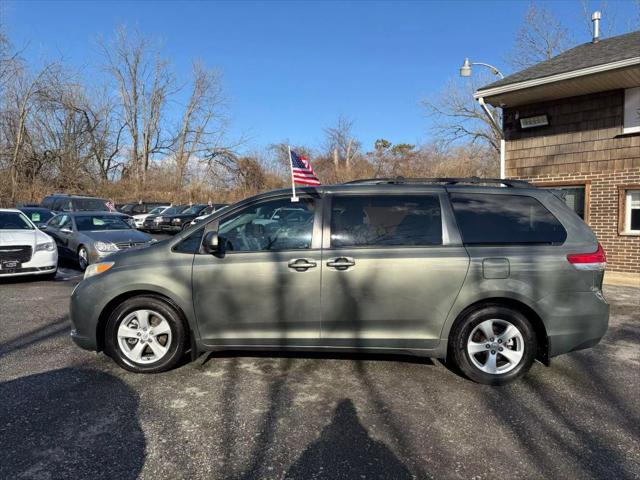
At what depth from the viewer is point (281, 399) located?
3.53m

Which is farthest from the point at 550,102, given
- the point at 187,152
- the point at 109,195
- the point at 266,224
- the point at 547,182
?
the point at 187,152

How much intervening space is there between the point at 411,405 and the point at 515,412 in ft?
2.57

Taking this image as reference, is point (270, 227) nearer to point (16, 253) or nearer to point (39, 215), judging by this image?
point (16, 253)

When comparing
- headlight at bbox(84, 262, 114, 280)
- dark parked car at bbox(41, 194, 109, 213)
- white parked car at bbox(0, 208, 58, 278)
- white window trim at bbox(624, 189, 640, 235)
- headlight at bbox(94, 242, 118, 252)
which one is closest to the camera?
headlight at bbox(84, 262, 114, 280)

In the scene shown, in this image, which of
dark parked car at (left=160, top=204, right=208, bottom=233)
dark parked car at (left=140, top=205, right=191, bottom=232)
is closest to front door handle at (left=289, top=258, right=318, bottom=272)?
dark parked car at (left=160, top=204, right=208, bottom=233)

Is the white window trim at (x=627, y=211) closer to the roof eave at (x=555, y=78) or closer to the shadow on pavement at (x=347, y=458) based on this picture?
the roof eave at (x=555, y=78)

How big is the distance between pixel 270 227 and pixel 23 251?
22.4ft

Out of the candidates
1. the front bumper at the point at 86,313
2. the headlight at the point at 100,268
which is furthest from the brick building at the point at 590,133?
the front bumper at the point at 86,313

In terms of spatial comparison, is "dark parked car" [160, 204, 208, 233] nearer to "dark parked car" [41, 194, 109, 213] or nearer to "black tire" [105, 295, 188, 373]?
"dark parked car" [41, 194, 109, 213]

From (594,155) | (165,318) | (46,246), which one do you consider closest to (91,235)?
(46,246)

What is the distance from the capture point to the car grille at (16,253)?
8.19 m

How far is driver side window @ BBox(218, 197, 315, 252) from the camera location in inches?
156

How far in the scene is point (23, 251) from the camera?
8.41 meters

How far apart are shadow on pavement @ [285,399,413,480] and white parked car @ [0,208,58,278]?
308 inches
